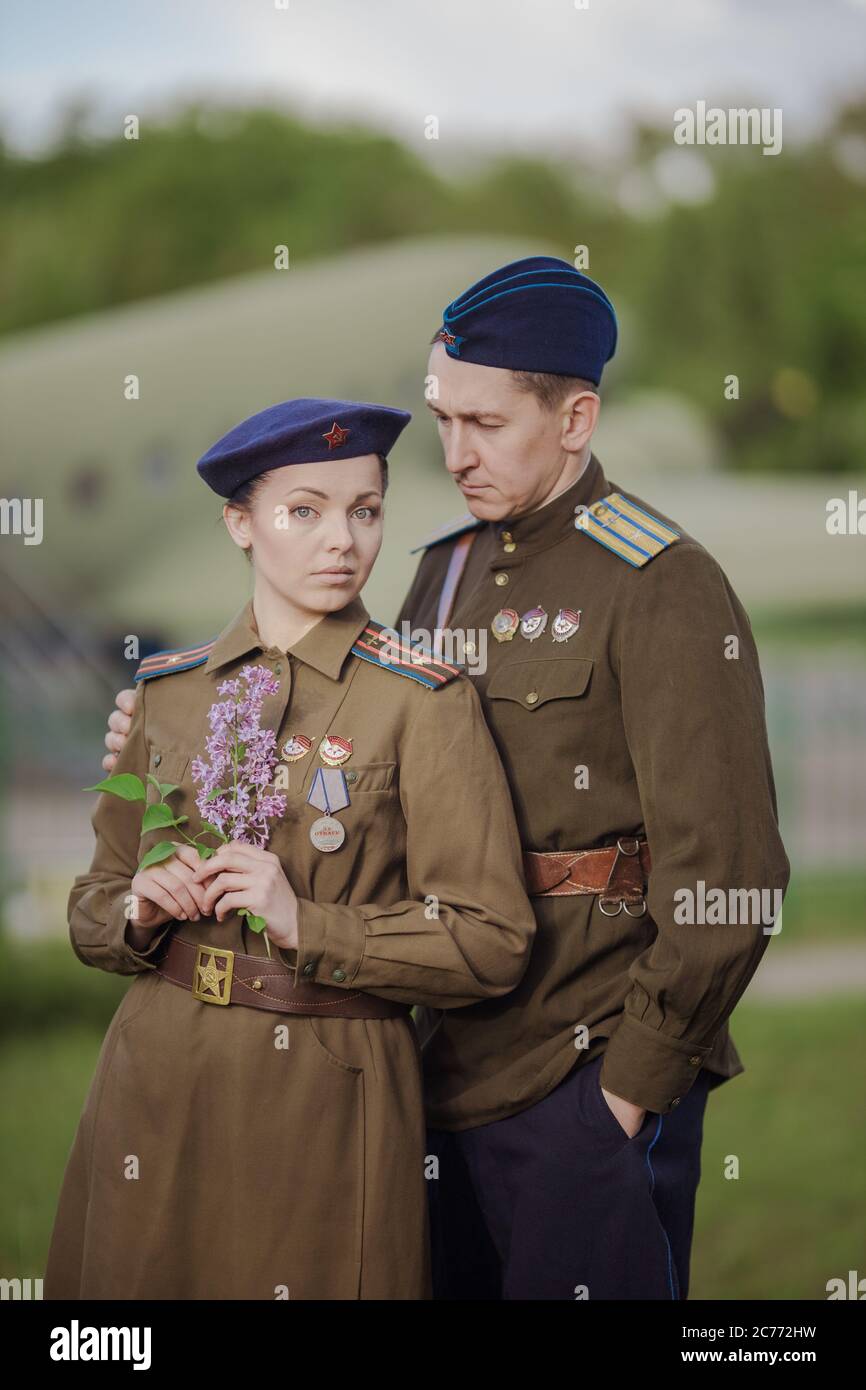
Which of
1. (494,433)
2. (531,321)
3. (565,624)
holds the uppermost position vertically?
(531,321)

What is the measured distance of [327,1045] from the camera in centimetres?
248

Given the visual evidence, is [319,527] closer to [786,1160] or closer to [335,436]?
[335,436]

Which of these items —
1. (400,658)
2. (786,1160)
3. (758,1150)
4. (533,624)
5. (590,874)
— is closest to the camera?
(400,658)

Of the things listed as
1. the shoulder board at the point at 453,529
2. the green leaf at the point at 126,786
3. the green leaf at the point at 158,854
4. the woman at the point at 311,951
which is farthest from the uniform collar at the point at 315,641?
the shoulder board at the point at 453,529

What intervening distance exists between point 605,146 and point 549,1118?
3239cm

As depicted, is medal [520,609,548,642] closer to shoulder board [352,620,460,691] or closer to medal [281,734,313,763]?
shoulder board [352,620,460,691]

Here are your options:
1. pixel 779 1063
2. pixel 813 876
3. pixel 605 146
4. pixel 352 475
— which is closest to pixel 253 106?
pixel 605 146

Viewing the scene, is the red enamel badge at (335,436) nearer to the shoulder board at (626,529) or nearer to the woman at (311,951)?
the woman at (311,951)

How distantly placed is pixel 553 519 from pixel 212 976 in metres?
1.02

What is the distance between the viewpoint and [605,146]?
3253cm

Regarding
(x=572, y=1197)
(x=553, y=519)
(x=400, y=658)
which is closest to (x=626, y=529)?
(x=553, y=519)

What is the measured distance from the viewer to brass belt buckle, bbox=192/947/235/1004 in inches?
97.8

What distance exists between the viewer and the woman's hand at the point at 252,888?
7.80ft
